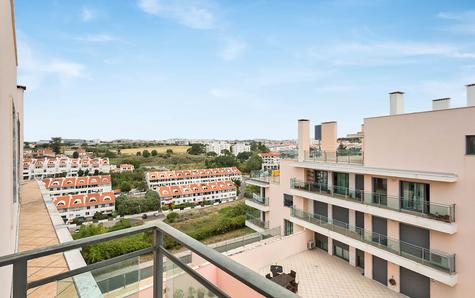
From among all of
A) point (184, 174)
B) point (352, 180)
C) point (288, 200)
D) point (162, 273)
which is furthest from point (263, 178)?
point (184, 174)

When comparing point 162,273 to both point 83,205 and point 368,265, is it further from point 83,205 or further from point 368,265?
point 83,205

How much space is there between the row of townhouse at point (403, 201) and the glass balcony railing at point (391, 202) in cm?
3

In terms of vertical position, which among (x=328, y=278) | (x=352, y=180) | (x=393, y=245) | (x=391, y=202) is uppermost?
(x=352, y=180)

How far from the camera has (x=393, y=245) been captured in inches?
370

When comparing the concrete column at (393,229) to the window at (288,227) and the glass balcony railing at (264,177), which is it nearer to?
the window at (288,227)

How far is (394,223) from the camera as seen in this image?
9.71 m

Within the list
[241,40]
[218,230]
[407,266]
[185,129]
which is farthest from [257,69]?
[185,129]

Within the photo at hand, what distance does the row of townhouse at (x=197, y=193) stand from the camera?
4409 centimetres

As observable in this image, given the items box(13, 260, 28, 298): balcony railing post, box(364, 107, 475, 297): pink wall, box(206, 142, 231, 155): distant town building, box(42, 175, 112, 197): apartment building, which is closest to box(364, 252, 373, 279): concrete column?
box(364, 107, 475, 297): pink wall

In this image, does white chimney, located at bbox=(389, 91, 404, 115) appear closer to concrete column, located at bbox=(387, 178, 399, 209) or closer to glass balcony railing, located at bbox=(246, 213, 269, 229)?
concrete column, located at bbox=(387, 178, 399, 209)

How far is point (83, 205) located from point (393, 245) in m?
40.0

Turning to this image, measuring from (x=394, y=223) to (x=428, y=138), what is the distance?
11.0 ft

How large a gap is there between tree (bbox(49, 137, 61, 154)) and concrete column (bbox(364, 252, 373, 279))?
8192cm

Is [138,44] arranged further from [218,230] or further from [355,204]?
[218,230]
